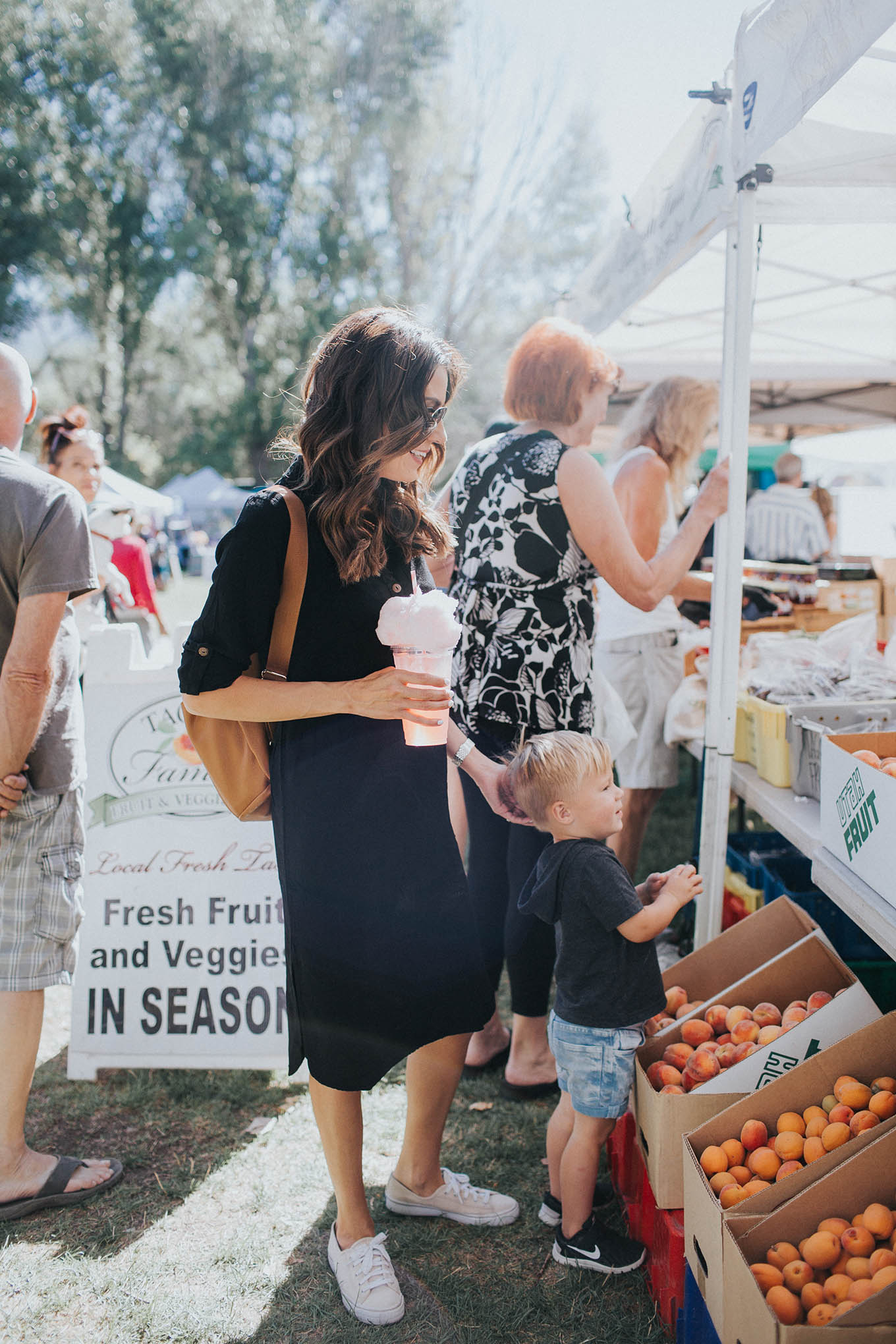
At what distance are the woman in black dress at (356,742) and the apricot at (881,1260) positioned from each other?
0.74 m

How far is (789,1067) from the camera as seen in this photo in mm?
1781

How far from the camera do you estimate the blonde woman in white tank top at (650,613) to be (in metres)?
3.04

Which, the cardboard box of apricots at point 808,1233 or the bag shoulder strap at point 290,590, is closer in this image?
the cardboard box of apricots at point 808,1233

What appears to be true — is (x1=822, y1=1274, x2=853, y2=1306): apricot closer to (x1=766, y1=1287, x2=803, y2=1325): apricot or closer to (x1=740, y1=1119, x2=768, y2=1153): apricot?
(x1=766, y1=1287, x2=803, y2=1325): apricot

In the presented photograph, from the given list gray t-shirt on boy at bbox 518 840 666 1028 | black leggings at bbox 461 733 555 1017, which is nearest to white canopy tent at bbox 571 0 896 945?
black leggings at bbox 461 733 555 1017

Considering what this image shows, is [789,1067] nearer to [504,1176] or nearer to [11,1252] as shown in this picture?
[504,1176]

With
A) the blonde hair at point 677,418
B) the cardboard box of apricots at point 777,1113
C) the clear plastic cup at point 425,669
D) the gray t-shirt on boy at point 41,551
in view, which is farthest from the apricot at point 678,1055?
the blonde hair at point 677,418

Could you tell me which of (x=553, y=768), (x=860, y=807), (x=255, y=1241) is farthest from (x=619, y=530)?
(x=255, y=1241)

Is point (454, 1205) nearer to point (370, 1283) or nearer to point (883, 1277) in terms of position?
point (370, 1283)

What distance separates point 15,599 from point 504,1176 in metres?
1.75

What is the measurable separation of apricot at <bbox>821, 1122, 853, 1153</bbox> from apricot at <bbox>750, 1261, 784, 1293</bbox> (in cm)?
24

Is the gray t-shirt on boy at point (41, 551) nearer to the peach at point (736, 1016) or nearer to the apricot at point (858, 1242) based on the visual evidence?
the peach at point (736, 1016)

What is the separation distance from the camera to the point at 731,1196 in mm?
1521

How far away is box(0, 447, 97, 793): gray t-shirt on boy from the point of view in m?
1.99
